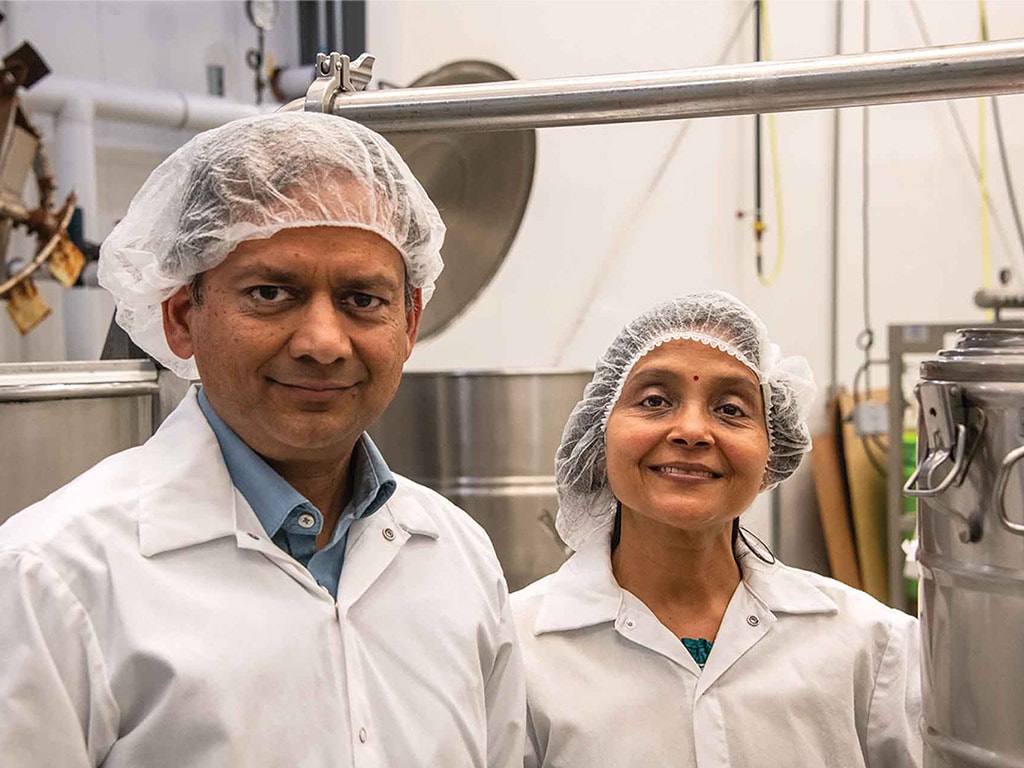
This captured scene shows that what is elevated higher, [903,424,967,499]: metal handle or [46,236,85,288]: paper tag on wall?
[46,236,85,288]: paper tag on wall

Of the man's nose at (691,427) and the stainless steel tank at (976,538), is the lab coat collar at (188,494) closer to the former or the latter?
the man's nose at (691,427)

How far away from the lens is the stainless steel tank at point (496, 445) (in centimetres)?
231

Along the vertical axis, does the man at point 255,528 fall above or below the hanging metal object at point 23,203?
below

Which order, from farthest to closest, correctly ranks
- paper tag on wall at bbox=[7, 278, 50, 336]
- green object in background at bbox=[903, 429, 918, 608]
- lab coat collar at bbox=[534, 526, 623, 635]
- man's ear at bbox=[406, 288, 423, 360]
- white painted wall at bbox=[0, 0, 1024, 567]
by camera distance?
white painted wall at bbox=[0, 0, 1024, 567], green object in background at bbox=[903, 429, 918, 608], paper tag on wall at bbox=[7, 278, 50, 336], lab coat collar at bbox=[534, 526, 623, 635], man's ear at bbox=[406, 288, 423, 360]

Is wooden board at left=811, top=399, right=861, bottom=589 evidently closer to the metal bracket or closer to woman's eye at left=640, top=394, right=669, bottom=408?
woman's eye at left=640, top=394, right=669, bottom=408

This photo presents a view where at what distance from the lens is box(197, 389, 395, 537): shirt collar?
102 cm

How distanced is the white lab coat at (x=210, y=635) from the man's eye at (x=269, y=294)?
15 centimetres

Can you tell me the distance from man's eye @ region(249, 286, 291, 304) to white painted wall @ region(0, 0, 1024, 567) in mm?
2547

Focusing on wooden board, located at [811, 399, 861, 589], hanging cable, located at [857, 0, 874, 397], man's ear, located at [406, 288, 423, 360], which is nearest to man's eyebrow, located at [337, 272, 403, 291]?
man's ear, located at [406, 288, 423, 360]

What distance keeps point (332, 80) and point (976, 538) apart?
2.78 feet

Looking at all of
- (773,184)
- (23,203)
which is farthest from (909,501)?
(23,203)

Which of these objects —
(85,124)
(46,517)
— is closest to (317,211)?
(46,517)

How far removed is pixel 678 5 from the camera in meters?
3.65

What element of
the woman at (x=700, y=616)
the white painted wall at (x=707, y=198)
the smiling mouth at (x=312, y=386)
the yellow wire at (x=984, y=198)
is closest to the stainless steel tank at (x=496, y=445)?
the woman at (x=700, y=616)
